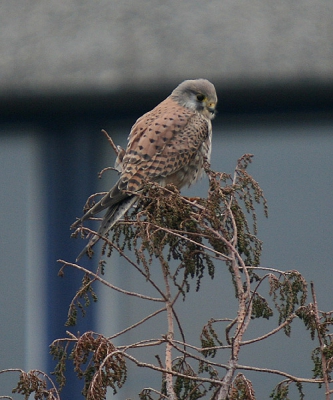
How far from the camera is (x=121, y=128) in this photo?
5016 mm

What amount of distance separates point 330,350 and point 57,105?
11.8 ft

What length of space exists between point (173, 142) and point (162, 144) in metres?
0.05

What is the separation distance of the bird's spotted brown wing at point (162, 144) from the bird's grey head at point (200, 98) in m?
0.08

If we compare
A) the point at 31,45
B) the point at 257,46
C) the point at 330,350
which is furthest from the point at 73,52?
the point at 330,350

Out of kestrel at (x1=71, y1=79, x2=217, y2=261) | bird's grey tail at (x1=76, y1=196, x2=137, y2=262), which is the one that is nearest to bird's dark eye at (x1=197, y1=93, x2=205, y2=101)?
kestrel at (x1=71, y1=79, x2=217, y2=261)

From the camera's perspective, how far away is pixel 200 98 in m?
3.15

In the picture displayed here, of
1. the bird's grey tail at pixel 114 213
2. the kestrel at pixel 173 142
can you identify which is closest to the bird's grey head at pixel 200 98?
the kestrel at pixel 173 142

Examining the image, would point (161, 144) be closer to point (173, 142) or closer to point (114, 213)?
point (173, 142)

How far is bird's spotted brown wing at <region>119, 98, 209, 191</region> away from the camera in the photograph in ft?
8.59

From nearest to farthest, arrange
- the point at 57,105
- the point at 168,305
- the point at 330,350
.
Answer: the point at 330,350, the point at 168,305, the point at 57,105

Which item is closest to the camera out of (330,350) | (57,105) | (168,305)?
(330,350)

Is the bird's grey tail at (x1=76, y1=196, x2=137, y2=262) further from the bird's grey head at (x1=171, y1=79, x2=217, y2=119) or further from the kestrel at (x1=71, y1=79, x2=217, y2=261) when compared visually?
the bird's grey head at (x1=171, y1=79, x2=217, y2=119)

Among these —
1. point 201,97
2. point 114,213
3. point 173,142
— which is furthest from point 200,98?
point 114,213

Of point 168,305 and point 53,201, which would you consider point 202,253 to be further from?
point 53,201
